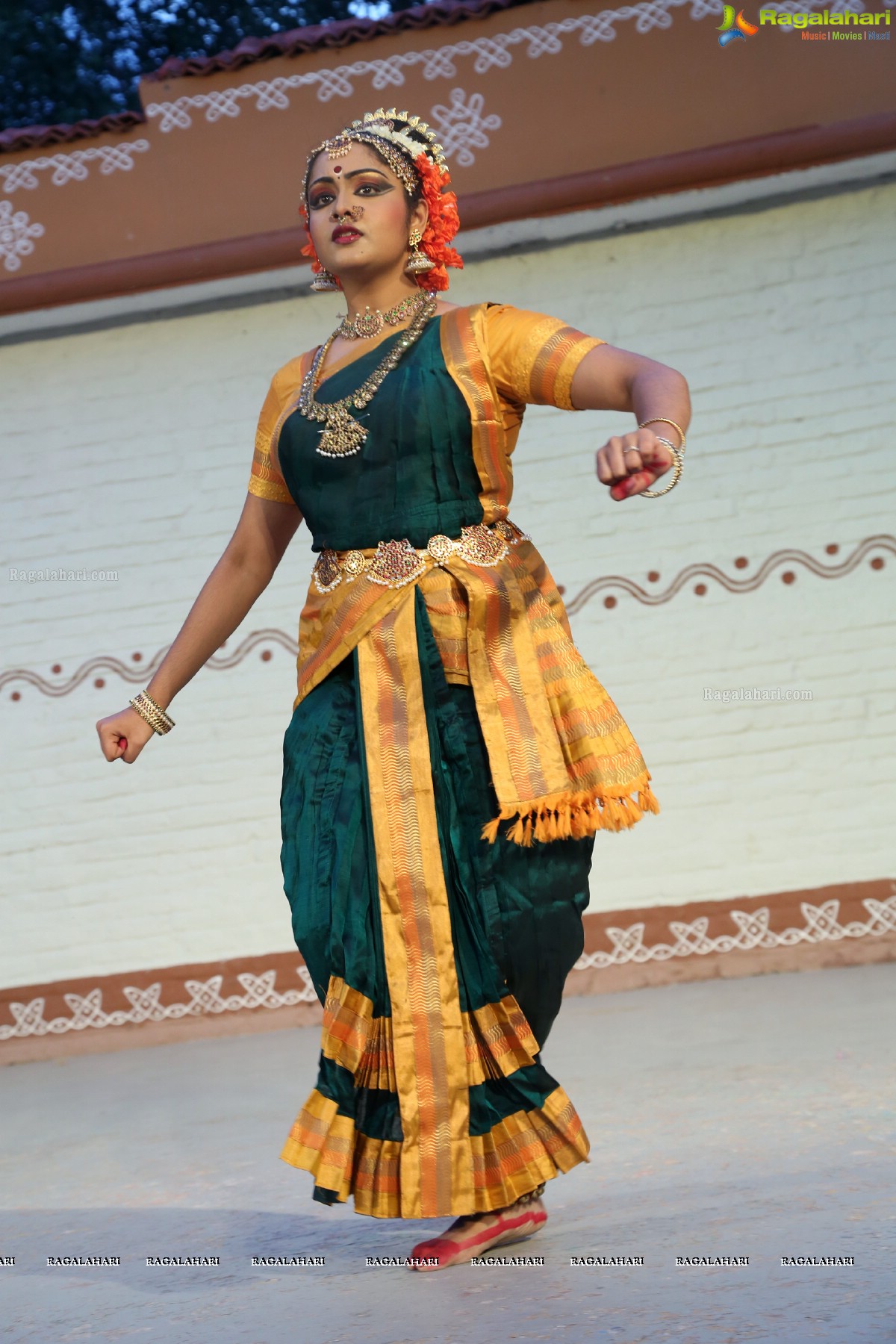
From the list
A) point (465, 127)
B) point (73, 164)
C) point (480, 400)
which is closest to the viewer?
point (480, 400)

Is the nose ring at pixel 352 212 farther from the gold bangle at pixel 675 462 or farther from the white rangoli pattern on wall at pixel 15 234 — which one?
the white rangoli pattern on wall at pixel 15 234

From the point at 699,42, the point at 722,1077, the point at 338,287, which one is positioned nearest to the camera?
the point at 338,287

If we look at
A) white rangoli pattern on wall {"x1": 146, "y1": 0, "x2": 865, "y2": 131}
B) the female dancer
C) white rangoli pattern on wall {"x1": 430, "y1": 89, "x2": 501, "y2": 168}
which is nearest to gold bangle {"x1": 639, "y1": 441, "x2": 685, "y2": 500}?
the female dancer

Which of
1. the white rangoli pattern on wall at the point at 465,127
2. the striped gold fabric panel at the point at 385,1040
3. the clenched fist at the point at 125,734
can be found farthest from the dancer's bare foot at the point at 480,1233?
the white rangoli pattern on wall at the point at 465,127

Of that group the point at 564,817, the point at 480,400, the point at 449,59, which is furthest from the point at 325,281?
the point at 449,59

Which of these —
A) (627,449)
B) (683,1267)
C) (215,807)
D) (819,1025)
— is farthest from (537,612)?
(215,807)

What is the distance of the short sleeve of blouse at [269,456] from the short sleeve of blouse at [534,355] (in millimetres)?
448

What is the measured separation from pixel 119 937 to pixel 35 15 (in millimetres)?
9533

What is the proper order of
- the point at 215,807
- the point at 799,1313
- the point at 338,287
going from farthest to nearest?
the point at 215,807 → the point at 338,287 → the point at 799,1313

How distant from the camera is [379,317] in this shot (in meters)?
2.67

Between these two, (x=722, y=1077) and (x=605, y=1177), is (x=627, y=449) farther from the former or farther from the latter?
(x=722, y=1077)

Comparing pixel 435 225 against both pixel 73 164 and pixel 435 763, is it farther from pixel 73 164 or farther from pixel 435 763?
pixel 73 164

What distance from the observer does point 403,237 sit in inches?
105

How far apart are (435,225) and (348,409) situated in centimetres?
42
